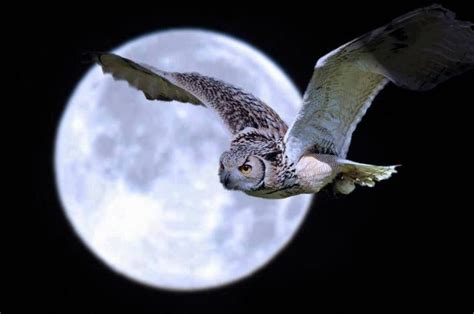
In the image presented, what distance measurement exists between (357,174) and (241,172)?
0.71 meters

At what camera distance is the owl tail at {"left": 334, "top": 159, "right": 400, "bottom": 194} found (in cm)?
349

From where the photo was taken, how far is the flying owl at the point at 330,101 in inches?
119

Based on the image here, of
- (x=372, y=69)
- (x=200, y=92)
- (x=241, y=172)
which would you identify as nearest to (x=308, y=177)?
(x=241, y=172)

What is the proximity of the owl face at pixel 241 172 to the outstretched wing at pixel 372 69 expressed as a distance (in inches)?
9.6

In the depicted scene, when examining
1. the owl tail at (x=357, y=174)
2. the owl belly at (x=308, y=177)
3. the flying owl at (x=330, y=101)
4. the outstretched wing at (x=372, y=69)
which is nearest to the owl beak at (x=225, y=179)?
the flying owl at (x=330, y=101)

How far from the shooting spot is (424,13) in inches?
113

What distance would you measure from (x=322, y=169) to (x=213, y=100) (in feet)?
2.54

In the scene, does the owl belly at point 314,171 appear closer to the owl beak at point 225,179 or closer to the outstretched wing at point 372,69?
the outstretched wing at point 372,69

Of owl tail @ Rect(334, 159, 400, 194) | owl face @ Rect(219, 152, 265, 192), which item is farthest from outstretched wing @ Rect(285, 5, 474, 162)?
owl face @ Rect(219, 152, 265, 192)

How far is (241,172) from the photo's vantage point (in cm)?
322

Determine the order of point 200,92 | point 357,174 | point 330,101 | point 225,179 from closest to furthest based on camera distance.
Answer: point 225,179 → point 330,101 → point 357,174 → point 200,92

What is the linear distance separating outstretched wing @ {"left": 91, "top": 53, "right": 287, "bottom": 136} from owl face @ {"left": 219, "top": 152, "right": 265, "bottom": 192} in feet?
1.34

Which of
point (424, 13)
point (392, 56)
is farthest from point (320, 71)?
point (424, 13)

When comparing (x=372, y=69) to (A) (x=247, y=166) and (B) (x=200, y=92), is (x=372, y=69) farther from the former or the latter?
(B) (x=200, y=92)
